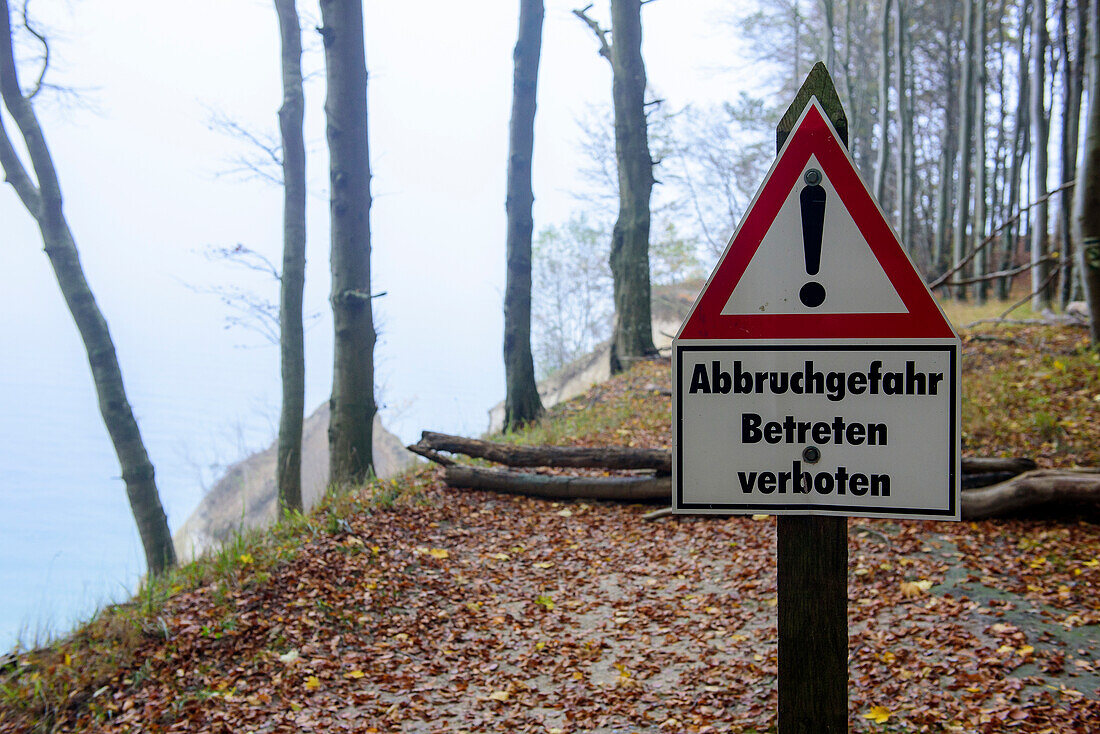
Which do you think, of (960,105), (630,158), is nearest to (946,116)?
(960,105)

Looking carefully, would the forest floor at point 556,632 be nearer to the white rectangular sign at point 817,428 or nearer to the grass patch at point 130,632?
the grass patch at point 130,632

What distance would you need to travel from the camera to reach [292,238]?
1227cm

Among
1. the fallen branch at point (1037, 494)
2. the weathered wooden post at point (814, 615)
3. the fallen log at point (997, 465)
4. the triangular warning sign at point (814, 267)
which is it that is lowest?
the fallen branch at point (1037, 494)

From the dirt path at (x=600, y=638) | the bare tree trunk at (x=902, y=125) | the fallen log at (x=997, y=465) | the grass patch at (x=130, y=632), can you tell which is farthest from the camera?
the bare tree trunk at (x=902, y=125)

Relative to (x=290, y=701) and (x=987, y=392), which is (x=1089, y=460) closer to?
(x=987, y=392)

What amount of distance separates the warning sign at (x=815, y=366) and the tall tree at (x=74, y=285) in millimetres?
10206

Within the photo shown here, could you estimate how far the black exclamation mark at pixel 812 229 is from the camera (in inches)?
72.4

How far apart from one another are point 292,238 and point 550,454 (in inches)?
273

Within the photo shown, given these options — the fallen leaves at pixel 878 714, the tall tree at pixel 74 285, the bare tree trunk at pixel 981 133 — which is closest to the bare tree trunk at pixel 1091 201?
the fallen leaves at pixel 878 714

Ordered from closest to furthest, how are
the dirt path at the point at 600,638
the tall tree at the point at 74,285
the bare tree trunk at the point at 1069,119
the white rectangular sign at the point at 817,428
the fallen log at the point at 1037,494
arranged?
the white rectangular sign at the point at 817,428
the dirt path at the point at 600,638
the fallen log at the point at 1037,494
the tall tree at the point at 74,285
the bare tree trunk at the point at 1069,119

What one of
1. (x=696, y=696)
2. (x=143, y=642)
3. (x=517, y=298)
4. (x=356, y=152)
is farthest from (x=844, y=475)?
(x=517, y=298)

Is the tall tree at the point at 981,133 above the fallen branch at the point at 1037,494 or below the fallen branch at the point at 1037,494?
above

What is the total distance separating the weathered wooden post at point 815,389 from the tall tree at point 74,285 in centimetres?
1018

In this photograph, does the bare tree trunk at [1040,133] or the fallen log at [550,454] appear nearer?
the fallen log at [550,454]
